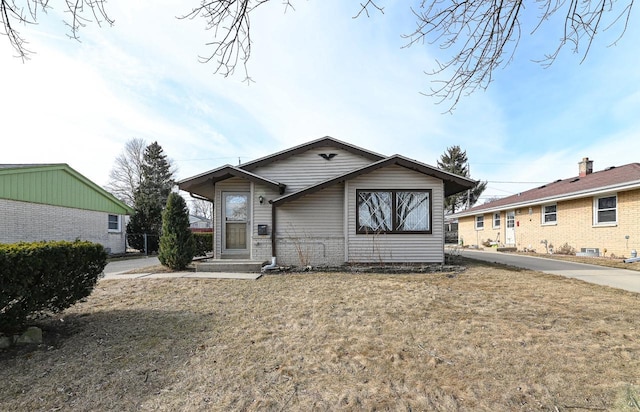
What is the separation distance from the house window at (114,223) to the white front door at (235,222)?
39.3ft

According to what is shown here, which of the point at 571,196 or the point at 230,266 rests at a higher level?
the point at 571,196

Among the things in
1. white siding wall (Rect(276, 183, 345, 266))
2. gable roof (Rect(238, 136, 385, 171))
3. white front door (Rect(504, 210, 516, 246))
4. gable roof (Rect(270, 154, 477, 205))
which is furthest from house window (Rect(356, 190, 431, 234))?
white front door (Rect(504, 210, 516, 246))

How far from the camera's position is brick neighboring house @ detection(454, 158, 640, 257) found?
38.1ft

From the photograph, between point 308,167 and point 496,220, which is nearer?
point 308,167

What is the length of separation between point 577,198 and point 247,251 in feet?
47.8

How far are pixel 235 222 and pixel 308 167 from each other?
3152 mm

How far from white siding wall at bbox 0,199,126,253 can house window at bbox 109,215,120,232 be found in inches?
10.7

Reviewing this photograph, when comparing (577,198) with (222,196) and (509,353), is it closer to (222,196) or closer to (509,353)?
(509,353)

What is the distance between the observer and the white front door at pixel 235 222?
33.7ft

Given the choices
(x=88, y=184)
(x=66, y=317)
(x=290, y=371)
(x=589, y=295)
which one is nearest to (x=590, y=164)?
(x=589, y=295)

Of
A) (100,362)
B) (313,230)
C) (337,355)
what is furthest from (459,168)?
(100,362)

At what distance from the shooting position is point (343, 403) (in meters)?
2.50

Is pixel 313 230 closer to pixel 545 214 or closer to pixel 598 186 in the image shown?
pixel 598 186

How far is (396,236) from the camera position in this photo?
370 inches
